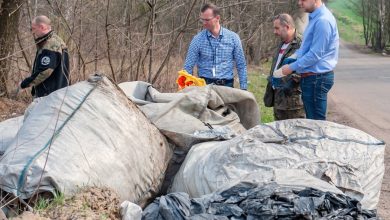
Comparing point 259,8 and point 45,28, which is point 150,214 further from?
point 259,8

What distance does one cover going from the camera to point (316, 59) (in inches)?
228

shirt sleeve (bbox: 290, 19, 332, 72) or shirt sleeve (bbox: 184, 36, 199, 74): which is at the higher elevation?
shirt sleeve (bbox: 290, 19, 332, 72)

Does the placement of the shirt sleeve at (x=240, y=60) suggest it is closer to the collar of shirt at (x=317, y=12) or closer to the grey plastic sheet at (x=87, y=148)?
the collar of shirt at (x=317, y=12)

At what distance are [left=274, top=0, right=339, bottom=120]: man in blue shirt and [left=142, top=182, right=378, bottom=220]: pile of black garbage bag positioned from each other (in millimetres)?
2231

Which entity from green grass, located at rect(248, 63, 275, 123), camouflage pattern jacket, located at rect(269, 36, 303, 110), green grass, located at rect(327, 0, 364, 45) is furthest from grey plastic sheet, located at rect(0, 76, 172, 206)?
green grass, located at rect(327, 0, 364, 45)

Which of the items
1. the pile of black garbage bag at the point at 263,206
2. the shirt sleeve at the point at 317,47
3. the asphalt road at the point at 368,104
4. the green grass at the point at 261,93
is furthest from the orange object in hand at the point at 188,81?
the green grass at the point at 261,93

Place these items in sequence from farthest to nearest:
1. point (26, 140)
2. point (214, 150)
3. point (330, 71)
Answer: point (330, 71), point (214, 150), point (26, 140)

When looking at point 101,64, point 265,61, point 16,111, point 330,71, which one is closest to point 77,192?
point 330,71

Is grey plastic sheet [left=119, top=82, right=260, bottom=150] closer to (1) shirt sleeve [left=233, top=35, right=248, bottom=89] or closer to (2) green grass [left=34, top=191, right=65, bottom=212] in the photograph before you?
(1) shirt sleeve [left=233, top=35, right=248, bottom=89]

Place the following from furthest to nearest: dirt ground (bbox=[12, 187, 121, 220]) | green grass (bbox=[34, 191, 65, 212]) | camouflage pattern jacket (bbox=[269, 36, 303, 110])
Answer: camouflage pattern jacket (bbox=[269, 36, 303, 110]) < green grass (bbox=[34, 191, 65, 212]) < dirt ground (bbox=[12, 187, 121, 220])

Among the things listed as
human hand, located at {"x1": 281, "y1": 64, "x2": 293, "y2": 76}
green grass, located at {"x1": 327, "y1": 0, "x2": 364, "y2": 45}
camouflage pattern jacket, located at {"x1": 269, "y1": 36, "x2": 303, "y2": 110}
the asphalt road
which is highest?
human hand, located at {"x1": 281, "y1": 64, "x2": 293, "y2": 76}

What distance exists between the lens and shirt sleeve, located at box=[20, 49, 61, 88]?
6.89m

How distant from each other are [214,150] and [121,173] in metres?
0.69

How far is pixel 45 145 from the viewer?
166 inches
